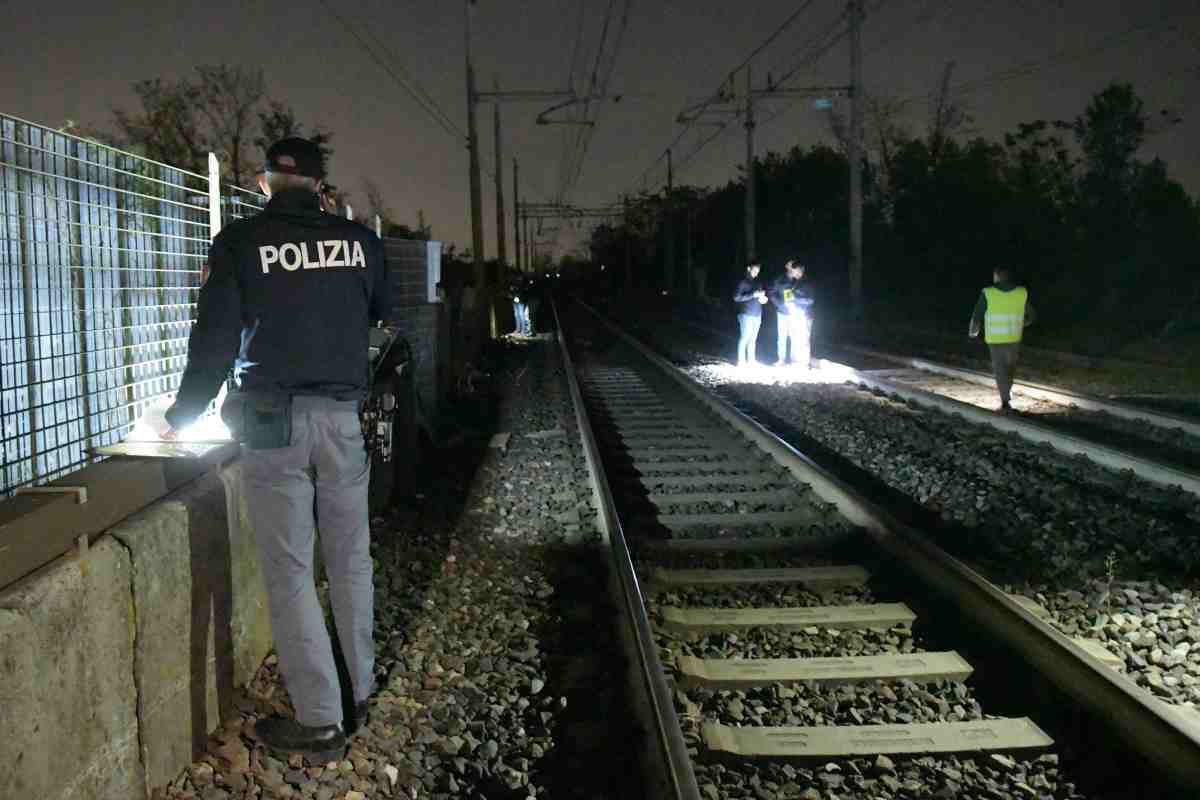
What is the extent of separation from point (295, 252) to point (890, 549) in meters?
4.22

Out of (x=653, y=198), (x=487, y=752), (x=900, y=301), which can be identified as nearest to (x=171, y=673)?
(x=487, y=752)

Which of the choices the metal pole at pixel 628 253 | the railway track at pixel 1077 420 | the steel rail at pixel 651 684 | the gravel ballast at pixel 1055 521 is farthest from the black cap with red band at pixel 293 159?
the metal pole at pixel 628 253

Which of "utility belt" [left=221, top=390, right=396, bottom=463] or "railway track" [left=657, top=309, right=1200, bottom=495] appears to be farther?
"railway track" [left=657, top=309, right=1200, bottom=495]

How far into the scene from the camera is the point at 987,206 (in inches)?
1725

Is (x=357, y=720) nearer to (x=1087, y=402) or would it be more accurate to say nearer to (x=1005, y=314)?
(x=1005, y=314)

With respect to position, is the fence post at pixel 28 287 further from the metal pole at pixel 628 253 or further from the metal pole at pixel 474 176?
the metal pole at pixel 628 253

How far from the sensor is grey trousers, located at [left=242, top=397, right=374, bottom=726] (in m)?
3.78

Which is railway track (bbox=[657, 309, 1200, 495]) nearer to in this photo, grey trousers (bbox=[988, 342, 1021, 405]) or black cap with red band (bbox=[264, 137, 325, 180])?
grey trousers (bbox=[988, 342, 1021, 405])

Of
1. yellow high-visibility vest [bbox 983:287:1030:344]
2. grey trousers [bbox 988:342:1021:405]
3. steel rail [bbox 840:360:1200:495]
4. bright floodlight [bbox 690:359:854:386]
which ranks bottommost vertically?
steel rail [bbox 840:360:1200:495]

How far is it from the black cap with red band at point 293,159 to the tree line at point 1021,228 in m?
26.6

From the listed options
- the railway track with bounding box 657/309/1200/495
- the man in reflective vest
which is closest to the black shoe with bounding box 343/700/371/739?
the railway track with bounding box 657/309/1200/495

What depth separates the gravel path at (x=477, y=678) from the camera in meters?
3.95

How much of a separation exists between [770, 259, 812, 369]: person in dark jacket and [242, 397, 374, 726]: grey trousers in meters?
14.0

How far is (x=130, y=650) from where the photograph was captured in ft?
11.5
